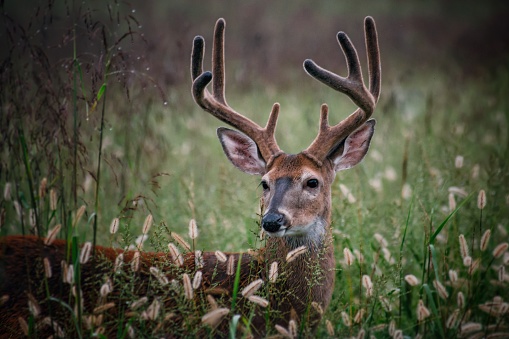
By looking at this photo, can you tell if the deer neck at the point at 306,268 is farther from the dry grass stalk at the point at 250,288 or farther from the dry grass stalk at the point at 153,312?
the dry grass stalk at the point at 153,312

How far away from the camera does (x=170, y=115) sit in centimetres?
1007

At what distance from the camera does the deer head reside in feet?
14.9

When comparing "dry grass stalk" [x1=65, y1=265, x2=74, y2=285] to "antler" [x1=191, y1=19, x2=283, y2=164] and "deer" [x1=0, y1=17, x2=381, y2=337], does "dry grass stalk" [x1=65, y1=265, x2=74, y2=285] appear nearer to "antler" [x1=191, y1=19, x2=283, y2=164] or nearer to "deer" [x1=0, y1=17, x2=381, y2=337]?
"deer" [x1=0, y1=17, x2=381, y2=337]

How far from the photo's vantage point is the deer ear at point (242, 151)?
16.9ft

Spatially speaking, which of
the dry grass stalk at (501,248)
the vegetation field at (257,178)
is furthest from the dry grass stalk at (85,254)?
the dry grass stalk at (501,248)

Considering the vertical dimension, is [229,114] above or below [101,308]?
above

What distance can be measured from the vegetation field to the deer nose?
15cm

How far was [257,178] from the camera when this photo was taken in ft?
23.4

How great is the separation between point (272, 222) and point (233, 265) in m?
0.38

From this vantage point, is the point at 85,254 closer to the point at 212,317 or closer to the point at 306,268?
the point at 212,317

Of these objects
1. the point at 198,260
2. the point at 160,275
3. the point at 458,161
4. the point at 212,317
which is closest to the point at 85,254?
the point at 160,275

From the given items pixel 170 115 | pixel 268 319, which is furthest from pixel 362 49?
pixel 268 319

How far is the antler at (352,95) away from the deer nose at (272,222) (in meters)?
0.70

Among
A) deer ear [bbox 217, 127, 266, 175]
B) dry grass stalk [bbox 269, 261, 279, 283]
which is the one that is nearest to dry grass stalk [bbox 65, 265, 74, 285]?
dry grass stalk [bbox 269, 261, 279, 283]
